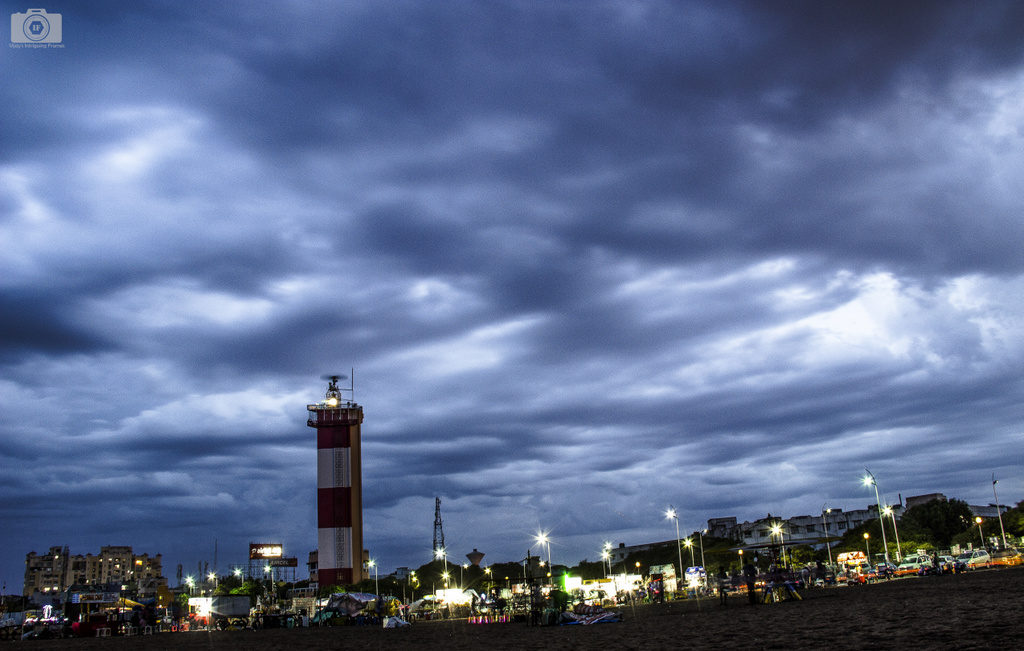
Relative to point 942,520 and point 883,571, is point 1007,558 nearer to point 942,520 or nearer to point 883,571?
point 883,571

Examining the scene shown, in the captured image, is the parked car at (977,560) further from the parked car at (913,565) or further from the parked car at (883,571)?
the parked car at (883,571)

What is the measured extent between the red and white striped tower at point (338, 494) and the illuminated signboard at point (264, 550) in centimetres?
4682

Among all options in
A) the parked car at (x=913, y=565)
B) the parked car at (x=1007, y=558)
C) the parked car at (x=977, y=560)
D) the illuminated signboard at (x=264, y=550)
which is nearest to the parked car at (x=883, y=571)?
the parked car at (x=913, y=565)

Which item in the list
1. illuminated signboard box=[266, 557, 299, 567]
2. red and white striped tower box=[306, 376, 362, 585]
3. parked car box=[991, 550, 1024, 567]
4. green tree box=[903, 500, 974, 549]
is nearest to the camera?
parked car box=[991, 550, 1024, 567]

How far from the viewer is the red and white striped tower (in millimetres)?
106688

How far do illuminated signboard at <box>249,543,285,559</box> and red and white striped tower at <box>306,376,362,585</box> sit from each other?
154ft

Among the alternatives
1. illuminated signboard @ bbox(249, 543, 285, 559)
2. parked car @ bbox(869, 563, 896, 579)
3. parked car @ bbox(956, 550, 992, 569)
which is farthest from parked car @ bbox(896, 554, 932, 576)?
illuminated signboard @ bbox(249, 543, 285, 559)

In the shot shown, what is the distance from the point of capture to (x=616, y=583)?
287 feet

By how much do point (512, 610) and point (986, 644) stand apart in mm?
46059

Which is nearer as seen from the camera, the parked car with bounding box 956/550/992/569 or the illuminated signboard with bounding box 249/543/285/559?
the parked car with bounding box 956/550/992/569

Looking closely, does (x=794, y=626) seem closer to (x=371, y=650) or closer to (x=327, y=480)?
(x=371, y=650)

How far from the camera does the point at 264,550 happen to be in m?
150

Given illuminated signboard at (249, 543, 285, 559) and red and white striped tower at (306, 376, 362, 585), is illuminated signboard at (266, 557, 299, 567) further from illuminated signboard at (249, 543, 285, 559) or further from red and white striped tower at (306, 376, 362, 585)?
red and white striped tower at (306, 376, 362, 585)

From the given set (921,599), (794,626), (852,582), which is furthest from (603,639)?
(852,582)
